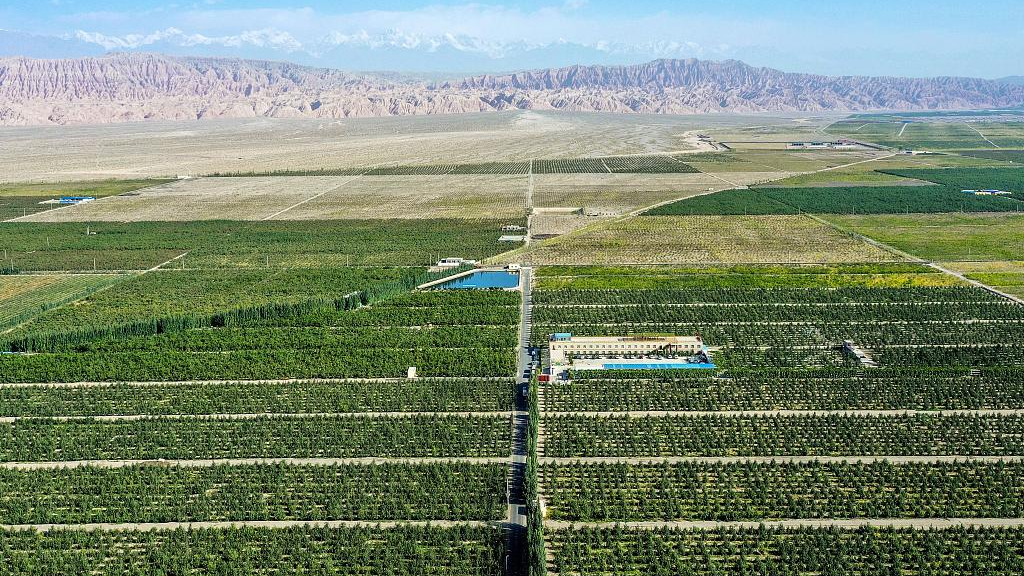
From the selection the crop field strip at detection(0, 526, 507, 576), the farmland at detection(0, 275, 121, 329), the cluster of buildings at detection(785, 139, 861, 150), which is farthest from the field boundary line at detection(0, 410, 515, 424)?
the cluster of buildings at detection(785, 139, 861, 150)

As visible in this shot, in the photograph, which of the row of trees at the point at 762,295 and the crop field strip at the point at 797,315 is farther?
the row of trees at the point at 762,295

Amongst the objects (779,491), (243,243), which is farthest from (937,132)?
(779,491)

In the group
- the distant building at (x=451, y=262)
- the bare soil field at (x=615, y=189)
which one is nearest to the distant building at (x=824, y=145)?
the bare soil field at (x=615, y=189)

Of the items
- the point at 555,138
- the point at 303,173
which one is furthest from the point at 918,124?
the point at 303,173

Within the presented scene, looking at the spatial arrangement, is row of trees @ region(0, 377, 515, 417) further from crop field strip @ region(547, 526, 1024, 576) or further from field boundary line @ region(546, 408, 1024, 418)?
crop field strip @ region(547, 526, 1024, 576)

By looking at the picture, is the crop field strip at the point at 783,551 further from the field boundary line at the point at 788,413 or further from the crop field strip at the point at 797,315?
the crop field strip at the point at 797,315

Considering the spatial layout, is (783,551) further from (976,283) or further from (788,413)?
(976,283)

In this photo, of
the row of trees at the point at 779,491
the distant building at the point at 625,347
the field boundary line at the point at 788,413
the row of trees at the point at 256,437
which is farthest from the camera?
the distant building at the point at 625,347
